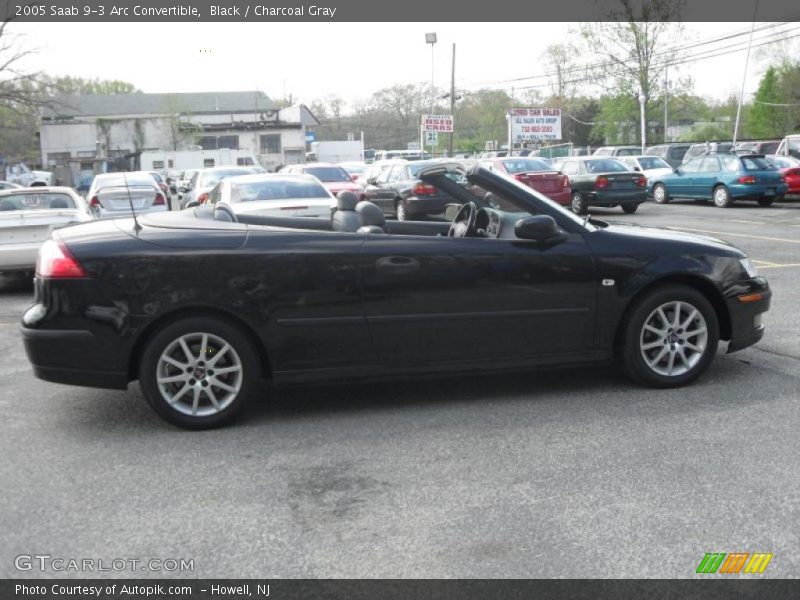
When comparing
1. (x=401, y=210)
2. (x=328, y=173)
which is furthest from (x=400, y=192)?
(x=328, y=173)

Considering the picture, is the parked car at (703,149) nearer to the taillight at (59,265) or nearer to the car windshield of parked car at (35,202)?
the car windshield of parked car at (35,202)

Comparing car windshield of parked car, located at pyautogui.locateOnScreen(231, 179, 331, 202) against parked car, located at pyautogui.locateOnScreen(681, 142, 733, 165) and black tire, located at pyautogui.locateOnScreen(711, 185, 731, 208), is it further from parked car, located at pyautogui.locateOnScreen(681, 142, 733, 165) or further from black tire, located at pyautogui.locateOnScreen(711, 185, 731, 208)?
parked car, located at pyautogui.locateOnScreen(681, 142, 733, 165)

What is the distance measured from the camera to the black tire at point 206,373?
502 cm

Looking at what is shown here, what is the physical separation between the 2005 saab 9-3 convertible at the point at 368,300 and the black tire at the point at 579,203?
17.5m

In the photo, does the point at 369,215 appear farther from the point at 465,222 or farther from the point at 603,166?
the point at 603,166

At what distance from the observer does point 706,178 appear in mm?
24406

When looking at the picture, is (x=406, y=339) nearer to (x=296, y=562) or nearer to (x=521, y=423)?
(x=521, y=423)

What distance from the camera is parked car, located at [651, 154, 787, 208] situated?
22.9 m

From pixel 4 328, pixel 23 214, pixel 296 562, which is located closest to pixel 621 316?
pixel 296 562

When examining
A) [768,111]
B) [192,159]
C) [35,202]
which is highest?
[768,111]

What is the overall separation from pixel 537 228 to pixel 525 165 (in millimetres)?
19549

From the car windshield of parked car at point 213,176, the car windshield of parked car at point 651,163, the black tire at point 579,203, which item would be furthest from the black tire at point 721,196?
the car windshield of parked car at point 213,176
